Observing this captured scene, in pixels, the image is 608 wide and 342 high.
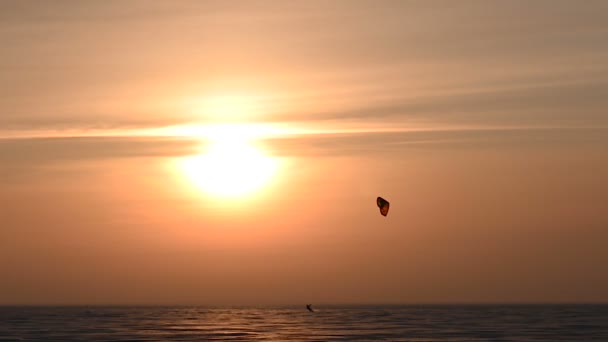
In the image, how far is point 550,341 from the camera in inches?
3199

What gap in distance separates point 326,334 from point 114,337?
2066 cm

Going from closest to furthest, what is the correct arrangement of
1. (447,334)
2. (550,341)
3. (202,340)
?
1. (550,341)
2. (202,340)
3. (447,334)

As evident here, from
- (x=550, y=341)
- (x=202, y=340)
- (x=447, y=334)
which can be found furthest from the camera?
(x=447, y=334)

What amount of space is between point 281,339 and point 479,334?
63.6 feet

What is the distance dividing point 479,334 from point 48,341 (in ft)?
131

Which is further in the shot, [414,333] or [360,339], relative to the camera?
[414,333]

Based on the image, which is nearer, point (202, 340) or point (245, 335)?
point (202, 340)

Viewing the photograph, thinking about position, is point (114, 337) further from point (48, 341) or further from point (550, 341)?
point (550, 341)

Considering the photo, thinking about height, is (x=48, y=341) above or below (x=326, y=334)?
below

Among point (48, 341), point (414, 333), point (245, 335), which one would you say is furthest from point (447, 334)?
point (48, 341)

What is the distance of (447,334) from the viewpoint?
9369 centimetres

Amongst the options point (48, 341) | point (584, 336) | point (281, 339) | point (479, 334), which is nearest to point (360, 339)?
point (281, 339)

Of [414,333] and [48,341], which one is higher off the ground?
[414,333]

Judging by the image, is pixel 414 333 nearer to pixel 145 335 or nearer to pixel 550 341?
pixel 550 341
